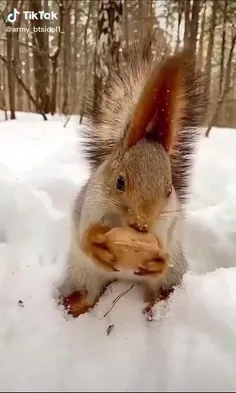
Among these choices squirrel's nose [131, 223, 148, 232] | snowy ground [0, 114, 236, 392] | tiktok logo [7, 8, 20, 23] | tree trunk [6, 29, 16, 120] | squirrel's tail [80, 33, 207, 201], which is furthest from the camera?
tree trunk [6, 29, 16, 120]

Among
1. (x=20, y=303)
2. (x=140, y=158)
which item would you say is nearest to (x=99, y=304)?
(x=20, y=303)

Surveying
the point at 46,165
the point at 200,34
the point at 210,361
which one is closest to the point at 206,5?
the point at 200,34

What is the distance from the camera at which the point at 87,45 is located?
1008 mm

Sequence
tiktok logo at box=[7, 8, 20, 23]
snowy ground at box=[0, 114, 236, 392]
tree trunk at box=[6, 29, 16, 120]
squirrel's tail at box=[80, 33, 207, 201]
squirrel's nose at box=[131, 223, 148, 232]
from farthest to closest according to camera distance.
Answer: tree trunk at box=[6, 29, 16, 120], tiktok logo at box=[7, 8, 20, 23], squirrel's tail at box=[80, 33, 207, 201], squirrel's nose at box=[131, 223, 148, 232], snowy ground at box=[0, 114, 236, 392]

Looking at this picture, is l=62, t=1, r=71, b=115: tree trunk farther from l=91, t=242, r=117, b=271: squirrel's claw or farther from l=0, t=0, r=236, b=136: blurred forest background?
l=91, t=242, r=117, b=271: squirrel's claw

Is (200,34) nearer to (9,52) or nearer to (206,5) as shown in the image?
(206,5)

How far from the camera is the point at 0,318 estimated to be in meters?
0.60

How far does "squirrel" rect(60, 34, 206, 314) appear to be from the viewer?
56 centimetres

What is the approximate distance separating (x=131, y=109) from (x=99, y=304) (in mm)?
261

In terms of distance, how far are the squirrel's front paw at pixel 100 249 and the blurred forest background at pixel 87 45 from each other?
1.07 ft

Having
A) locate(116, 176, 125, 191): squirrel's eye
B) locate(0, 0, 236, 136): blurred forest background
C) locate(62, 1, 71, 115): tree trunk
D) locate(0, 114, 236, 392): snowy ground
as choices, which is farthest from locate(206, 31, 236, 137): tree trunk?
locate(116, 176, 125, 191): squirrel's eye

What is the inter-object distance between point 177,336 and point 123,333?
2.3 inches

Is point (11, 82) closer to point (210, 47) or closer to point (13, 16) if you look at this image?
point (13, 16)

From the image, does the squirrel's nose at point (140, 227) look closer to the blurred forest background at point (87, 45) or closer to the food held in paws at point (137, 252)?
the food held in paws at point (137, 252)
